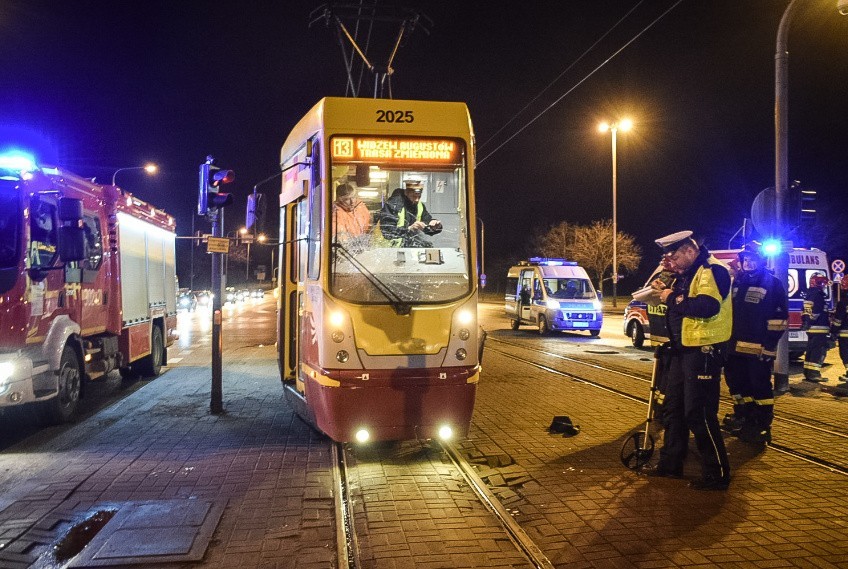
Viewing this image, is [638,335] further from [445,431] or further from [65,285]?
[65,285]

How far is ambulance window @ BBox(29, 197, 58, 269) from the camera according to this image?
785 centimetres

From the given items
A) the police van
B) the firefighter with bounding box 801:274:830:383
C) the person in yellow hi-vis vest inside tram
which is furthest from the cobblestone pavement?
the police van

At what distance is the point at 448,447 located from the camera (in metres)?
7.39

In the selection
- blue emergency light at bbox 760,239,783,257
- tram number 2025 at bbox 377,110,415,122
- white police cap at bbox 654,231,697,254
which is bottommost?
white police cap at bbox 654,231,697,254

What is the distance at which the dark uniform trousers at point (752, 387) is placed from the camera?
7539 millimetres

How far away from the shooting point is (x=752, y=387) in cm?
763

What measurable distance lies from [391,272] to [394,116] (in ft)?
5.05

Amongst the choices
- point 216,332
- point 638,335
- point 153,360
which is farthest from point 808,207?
point 153,360

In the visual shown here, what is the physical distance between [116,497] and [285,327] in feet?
9.63

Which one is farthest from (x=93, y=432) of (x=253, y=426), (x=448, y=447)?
(x=448, y=447)

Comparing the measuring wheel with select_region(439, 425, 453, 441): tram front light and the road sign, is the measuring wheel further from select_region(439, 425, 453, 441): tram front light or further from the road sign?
the road sign

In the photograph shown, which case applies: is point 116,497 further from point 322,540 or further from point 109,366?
point 109,366

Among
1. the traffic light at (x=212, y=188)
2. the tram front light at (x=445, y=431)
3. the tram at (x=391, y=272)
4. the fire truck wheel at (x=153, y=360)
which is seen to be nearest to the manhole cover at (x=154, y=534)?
the tram at (x=391, y=272)

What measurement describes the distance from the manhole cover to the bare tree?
4840 centimetres
